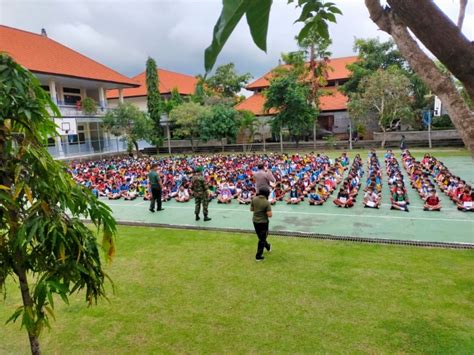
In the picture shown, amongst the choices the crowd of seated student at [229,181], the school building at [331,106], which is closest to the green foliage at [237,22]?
the crowd of seated student at [229,181]

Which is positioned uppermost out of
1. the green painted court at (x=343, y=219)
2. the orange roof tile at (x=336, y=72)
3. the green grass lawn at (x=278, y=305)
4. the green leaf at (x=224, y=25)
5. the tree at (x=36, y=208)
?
the orange roof tile at (x=336, y=72)

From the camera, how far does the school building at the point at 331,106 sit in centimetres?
2931

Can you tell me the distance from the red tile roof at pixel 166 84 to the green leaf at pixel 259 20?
36.3 meters

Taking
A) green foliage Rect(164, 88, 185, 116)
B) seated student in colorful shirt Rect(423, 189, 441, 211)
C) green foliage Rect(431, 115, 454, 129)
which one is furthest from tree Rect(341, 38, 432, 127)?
seated student in colorful shirt Rect(423, 189, 441, 211)

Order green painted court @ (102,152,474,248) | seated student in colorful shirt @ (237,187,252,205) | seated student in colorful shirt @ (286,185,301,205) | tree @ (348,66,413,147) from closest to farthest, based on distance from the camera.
A: green painted court @ (102,152,474,248)
seated student in colorful shirt @ (286,185,301,205)
seated student in colorful shirt @ (237,187,252,205)
tree @ (348,66,413,147)

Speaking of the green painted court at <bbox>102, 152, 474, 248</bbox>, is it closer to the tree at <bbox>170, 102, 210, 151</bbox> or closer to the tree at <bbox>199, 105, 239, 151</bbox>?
the tree at <bbox>170, 102, 210, 151</bbox>

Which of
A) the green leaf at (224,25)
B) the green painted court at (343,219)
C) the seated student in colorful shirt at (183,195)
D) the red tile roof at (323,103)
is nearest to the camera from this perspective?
the green leaf at (224,25)

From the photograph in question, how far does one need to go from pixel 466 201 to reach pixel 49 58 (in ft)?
83.2

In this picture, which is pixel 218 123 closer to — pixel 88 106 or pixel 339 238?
pixel 88 106

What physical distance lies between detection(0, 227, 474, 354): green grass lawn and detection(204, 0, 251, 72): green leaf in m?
3.65

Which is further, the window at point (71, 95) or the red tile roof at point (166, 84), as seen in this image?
the red tile roof at point (166, 84)

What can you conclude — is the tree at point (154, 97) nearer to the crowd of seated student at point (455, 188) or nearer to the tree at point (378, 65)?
the tree at point (378, 65)

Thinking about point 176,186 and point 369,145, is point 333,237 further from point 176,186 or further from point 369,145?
point 369,145

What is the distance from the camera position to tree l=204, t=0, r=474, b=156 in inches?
26.2
